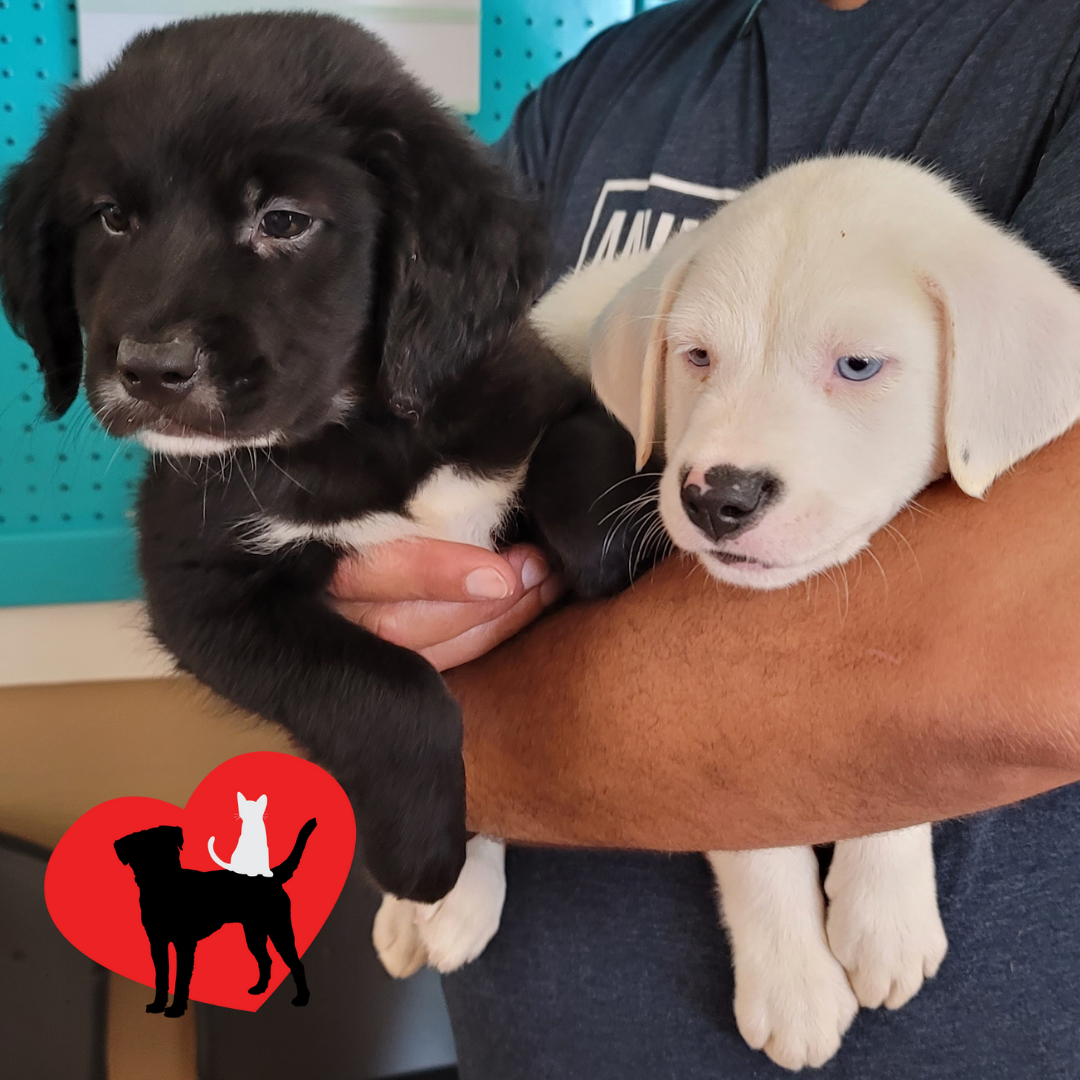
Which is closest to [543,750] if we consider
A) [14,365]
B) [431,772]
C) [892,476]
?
[431,772]

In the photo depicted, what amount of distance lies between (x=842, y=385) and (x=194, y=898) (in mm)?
776

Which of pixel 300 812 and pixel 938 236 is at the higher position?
pixel 938 236

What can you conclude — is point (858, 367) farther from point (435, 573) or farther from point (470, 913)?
point (470, 913)

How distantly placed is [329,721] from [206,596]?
0.78 ft

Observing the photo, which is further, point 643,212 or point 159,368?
point 643,212

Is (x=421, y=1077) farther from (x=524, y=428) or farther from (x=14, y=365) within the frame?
(x=14, y=365)

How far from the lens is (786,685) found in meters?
0.90

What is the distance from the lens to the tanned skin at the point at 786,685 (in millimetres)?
781

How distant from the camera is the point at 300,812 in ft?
2.51

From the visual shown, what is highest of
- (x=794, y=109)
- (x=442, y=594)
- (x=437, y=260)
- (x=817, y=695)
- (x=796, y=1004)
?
(x=794, y=109)

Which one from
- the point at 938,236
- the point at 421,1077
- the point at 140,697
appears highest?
the point at 938,236

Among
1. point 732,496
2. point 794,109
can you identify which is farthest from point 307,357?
point 794,109

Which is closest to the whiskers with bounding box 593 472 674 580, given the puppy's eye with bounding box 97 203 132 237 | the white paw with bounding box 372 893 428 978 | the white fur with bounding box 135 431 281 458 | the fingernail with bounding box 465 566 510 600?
the fingernail with bounding box 465 566 510 600

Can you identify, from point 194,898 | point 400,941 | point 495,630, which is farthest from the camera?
point 400,941
